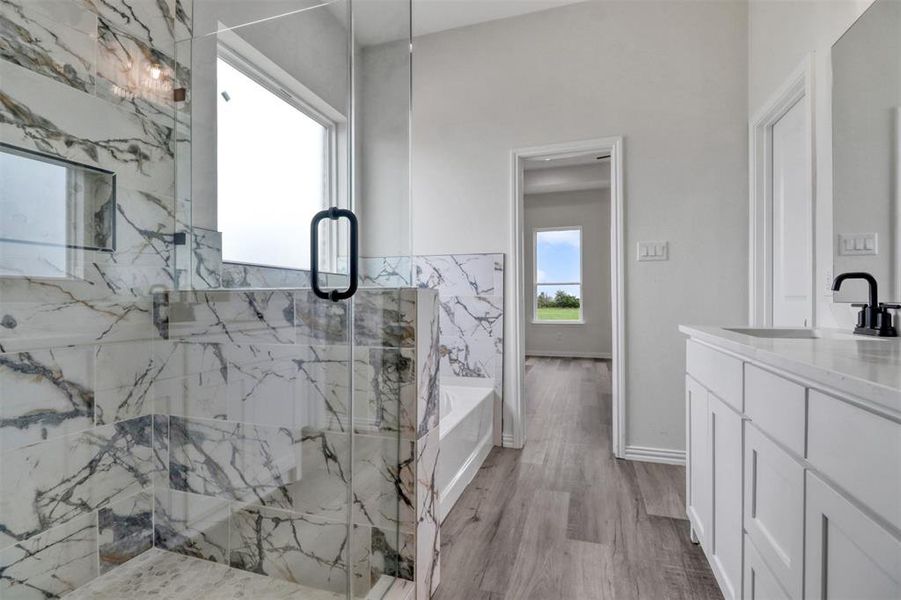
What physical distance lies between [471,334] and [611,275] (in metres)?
1.02

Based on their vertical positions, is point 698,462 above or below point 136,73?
below

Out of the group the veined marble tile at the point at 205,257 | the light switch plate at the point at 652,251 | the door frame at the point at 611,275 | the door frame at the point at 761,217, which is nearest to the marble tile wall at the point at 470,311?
the door frame at the point at 611,275

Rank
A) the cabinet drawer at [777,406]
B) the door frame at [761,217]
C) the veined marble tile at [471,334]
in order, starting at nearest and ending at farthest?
the cabinet drawer at [777,406], the door frame at [761,217], the veined marble tile at [471,334]

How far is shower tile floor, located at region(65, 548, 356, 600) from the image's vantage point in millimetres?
1284

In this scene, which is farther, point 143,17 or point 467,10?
point 467,10

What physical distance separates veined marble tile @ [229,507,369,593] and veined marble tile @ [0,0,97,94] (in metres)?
1.36

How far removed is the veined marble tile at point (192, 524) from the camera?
1.39 m

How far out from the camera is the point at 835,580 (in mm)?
740

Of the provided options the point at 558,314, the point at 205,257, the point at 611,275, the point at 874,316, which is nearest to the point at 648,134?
Result: the point at 611,275

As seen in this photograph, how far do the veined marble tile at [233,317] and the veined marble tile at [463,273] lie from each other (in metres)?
1.67

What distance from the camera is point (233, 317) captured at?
4.49 feet

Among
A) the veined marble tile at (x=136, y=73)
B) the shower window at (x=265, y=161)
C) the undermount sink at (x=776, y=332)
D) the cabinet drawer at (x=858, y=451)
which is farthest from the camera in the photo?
the undermount sink at (x=776, y=332)

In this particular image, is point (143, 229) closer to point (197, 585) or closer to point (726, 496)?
point (197, 585)

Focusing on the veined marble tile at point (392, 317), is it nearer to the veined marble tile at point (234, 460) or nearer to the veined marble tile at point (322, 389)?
the veined marble tile at point (322, 389)
